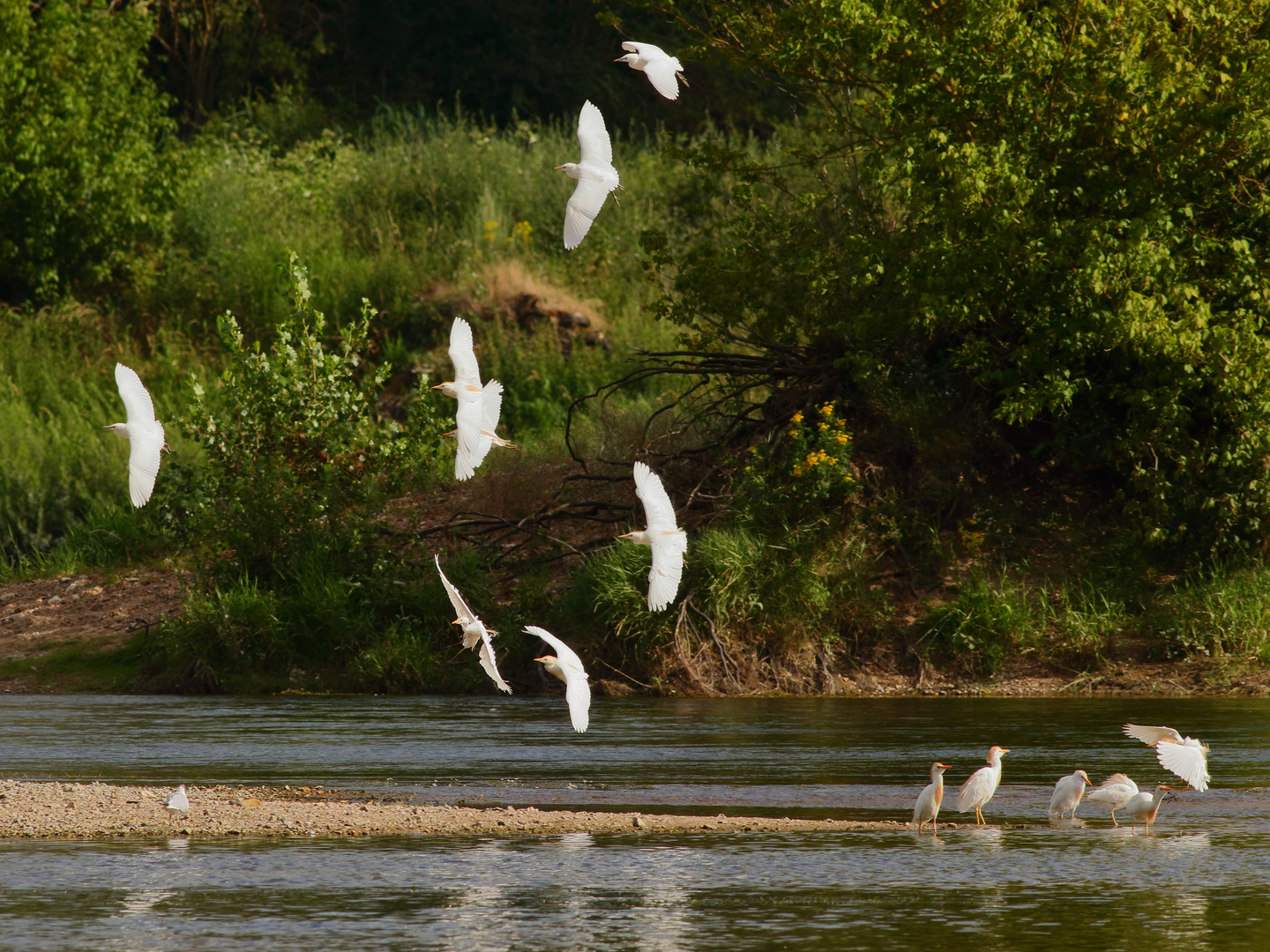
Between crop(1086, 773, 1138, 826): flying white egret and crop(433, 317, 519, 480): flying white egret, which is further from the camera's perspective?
crop(433, 317, 519, 480): flying white egret

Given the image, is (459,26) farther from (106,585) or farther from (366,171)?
(106,585)

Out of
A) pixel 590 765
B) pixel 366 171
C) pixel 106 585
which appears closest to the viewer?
pixel 590 765

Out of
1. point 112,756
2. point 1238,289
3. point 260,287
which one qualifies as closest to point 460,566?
point 112,756

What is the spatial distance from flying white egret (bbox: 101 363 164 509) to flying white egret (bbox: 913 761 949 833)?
16.0ft

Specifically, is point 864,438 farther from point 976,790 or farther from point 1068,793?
point 976,790

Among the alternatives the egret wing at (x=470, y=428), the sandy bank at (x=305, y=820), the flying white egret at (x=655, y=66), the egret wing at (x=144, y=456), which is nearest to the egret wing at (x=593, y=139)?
the flying white egret at (x=655, y=66)

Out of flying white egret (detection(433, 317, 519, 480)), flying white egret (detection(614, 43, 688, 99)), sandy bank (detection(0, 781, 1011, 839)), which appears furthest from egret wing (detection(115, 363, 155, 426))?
flying white egret (detection(614, 43, 688, 99))

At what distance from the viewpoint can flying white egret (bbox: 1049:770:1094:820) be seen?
8.99 m

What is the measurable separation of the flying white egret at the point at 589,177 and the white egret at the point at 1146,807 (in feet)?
14.3

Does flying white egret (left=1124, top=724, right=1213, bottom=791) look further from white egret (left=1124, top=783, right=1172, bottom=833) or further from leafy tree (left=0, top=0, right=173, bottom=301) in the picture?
leafy tree (left=0, top=0, right=173, bottom=301)

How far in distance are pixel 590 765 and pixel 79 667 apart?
767 cm

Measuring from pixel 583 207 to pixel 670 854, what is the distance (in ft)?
13.7

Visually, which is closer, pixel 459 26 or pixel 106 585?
pixel 106 585

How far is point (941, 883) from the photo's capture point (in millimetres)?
7551
